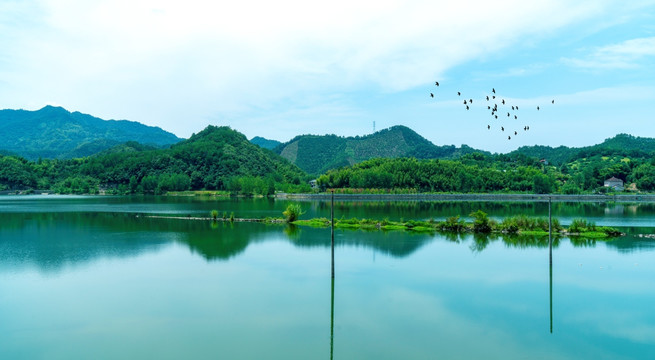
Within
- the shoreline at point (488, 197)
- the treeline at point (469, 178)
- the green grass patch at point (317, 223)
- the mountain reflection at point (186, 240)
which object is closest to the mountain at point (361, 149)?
the treeline at point (469, 178)

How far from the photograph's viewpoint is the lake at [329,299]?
10.4m

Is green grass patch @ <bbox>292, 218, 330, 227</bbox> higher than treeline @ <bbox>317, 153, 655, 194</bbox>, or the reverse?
treeline @ <bbox>317, 153, 655, 194</bbox>

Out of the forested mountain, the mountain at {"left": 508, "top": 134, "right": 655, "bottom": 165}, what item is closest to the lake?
the forested mountain

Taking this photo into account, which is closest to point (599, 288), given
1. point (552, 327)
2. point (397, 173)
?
point (552, 327)

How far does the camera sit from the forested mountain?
9262 cm

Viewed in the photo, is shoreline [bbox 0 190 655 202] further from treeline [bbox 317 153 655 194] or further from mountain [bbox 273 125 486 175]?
mountain [bbox 273 125 486 175]

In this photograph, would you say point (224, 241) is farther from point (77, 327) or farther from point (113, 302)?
point (77, 327)

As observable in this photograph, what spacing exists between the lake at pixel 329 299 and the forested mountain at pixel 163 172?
63.4m

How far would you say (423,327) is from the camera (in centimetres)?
1153

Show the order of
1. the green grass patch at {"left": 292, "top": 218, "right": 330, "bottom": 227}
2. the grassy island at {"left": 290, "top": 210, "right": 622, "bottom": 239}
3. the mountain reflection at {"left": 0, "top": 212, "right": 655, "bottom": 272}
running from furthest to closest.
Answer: the green grass patch at {"left": 292, "top": 218, "right": 330, "bottom": 227}
the grassy island at {"left": 290, "top": 210, "right": 622, "bottom": 239}
the mountain reflection at {"left": 0, "top": 212, "right": 655, "bottom": 272}

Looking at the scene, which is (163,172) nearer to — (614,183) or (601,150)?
(614,183)

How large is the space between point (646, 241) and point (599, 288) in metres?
10.9

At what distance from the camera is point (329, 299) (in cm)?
1391

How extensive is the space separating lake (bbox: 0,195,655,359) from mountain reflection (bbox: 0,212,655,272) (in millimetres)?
191
